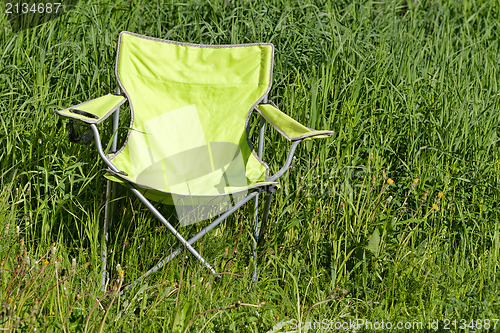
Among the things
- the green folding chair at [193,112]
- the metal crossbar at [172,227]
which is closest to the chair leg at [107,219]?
the metal crossbar at [172,227]

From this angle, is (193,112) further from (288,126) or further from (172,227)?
(172,227)

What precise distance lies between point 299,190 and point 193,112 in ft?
2.15

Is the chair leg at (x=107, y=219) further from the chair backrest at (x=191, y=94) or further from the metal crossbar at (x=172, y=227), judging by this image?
the chair backrest at (x=191, y=94)

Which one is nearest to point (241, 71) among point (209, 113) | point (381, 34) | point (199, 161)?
point (209, 113)

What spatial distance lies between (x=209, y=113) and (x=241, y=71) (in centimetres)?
26

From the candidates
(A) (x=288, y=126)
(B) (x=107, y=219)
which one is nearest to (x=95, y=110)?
(B) (x=107, y=219)

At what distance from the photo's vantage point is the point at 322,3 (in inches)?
138

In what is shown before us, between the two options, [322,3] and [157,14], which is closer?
[157,14]

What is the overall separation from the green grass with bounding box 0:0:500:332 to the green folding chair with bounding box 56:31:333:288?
18cm

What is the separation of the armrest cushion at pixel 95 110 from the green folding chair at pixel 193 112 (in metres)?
0.12

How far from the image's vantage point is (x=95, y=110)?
2180 millimetres

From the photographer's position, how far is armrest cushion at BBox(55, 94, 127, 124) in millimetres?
2055

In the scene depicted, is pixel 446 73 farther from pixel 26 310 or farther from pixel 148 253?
pixel 26 310

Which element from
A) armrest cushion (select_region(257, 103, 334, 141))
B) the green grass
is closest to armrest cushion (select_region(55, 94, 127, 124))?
the green grass
